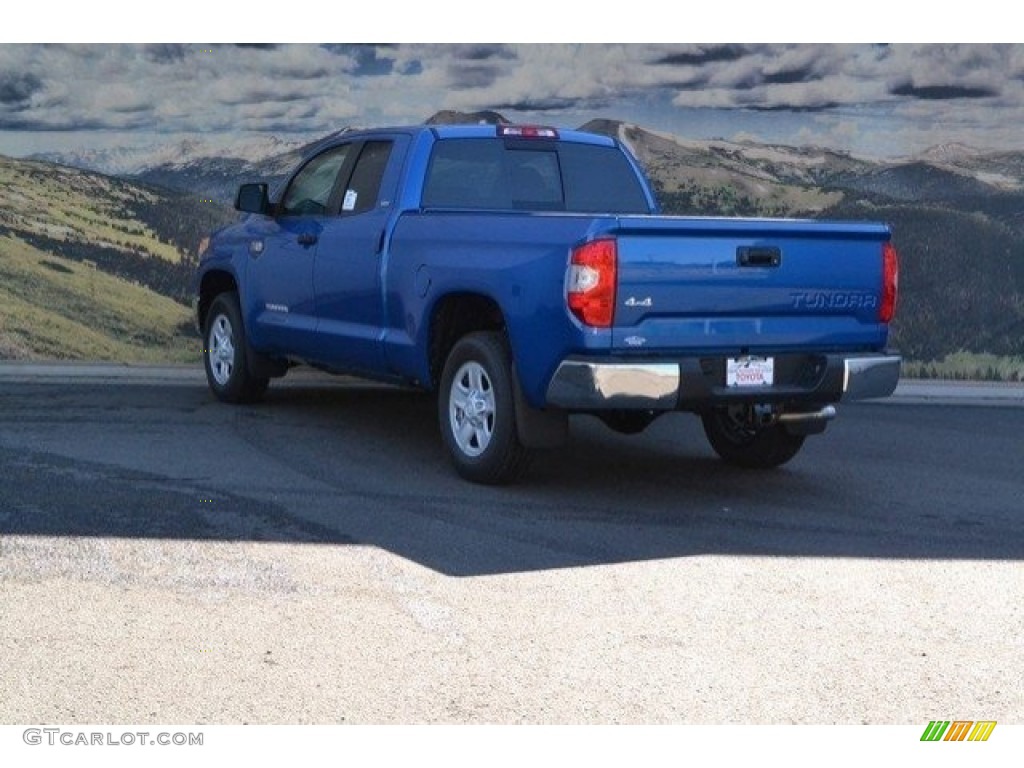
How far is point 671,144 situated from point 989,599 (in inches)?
352

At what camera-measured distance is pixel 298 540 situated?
7.83 m

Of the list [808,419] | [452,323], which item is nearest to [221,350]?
[452,323]

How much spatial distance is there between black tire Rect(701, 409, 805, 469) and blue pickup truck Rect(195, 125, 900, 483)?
1 cm

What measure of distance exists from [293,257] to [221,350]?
1559 mm

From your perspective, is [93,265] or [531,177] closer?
[531,177]

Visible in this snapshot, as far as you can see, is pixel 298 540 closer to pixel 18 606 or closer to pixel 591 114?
pixel 18 606

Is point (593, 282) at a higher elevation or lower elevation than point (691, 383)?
higher

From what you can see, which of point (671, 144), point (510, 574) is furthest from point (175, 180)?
point (510, 574)

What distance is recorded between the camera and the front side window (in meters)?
11.0

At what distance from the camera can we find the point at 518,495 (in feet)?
29.6

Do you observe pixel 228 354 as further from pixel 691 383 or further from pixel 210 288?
pixel 691 383

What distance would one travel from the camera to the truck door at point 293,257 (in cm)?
1089
